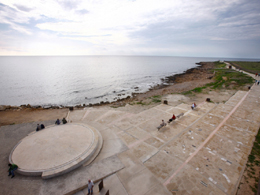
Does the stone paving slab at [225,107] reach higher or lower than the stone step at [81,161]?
lower

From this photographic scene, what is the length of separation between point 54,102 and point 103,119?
24.6 m

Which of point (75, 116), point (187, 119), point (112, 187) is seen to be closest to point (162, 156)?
point (112, 187)

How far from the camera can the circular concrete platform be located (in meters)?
8.48

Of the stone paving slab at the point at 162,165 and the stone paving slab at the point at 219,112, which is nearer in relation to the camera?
the stone paving slab at the point at 162,165

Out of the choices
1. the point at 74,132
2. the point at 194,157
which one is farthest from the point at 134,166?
the point at 74,132

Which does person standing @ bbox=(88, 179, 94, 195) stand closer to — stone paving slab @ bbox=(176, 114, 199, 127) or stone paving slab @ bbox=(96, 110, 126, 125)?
stone paving slab @ bbox=(96, 110, 126, 125)

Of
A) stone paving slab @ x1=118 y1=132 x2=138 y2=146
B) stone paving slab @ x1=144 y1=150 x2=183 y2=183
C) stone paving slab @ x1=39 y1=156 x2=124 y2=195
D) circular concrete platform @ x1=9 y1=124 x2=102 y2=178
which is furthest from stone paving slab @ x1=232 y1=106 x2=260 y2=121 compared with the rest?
circular concrete platform @ x1=9 y1=124 x2=102 y2=178

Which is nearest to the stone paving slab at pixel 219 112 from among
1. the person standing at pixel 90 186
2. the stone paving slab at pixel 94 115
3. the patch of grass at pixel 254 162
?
the patch of grass at pixel 254 162

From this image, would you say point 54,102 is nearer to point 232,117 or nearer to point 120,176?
point 120,176

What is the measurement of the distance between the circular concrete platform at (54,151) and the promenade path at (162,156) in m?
0.52

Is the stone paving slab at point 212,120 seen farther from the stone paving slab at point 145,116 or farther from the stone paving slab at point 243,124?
the stone paving slab at point 145,116

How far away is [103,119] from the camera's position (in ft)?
55.9

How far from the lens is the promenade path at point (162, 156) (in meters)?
7.71

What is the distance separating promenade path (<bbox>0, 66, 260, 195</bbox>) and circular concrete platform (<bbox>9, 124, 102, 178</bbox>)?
1.72ft
